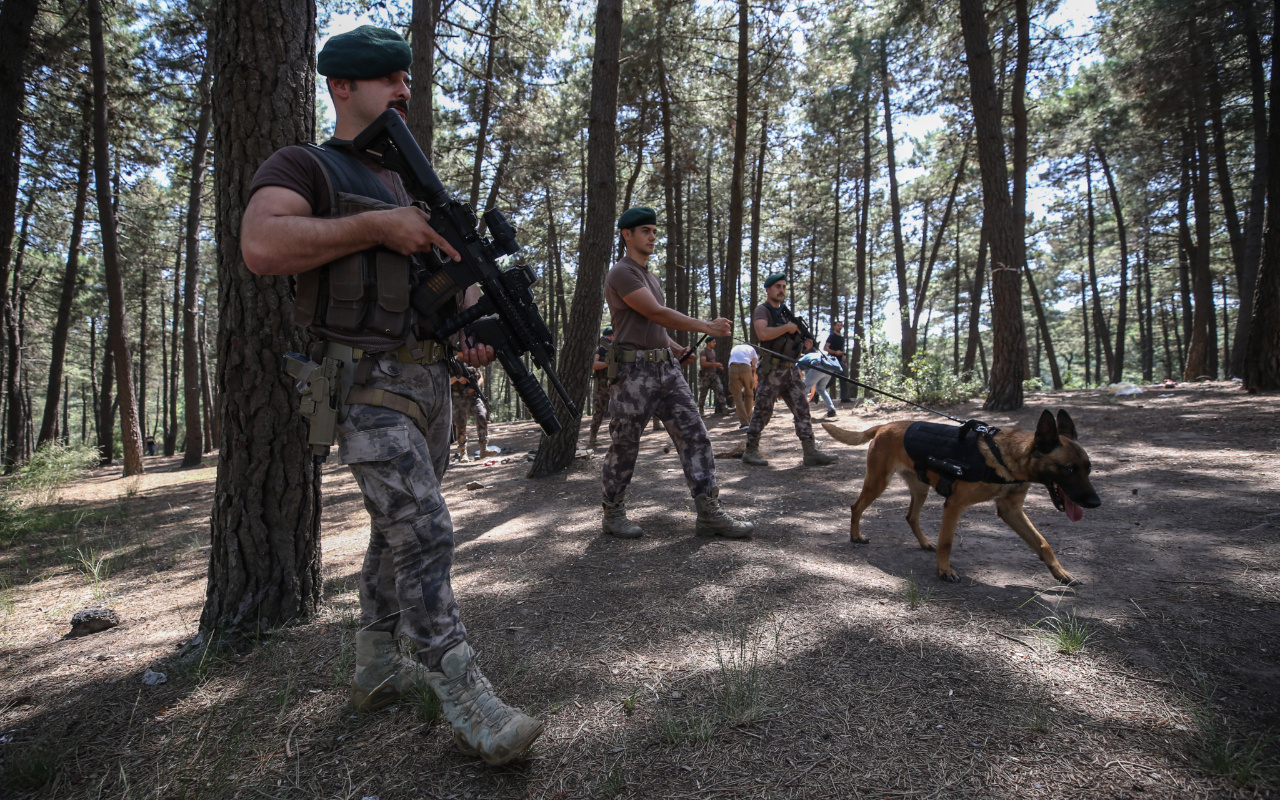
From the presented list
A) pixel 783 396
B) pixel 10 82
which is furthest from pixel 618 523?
pixel 10 82

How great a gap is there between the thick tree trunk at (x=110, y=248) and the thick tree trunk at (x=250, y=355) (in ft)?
36.7

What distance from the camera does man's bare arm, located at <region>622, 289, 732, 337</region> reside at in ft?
14.2

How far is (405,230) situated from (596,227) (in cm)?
619

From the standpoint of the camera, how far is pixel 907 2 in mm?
12477

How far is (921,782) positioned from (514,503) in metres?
5.27

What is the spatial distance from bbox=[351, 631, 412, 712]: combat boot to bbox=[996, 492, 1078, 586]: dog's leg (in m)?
3.66

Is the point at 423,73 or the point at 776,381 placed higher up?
the point at 423,73

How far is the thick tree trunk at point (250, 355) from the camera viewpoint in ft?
10.0

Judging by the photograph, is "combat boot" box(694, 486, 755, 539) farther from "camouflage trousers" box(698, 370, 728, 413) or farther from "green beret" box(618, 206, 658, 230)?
"camouflage trousers" box(698, 370, 728, 413)

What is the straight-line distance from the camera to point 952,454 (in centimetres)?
391

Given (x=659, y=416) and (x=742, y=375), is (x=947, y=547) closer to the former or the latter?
(x=659, y=416)

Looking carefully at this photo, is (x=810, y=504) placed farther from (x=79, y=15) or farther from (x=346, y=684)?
(x=79, y=15)

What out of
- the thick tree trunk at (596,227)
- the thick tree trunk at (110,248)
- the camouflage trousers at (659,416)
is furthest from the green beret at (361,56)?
the thick tree trunk at (110,248)

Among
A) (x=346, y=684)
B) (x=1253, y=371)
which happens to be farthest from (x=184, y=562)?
(x=1253, y=371)
